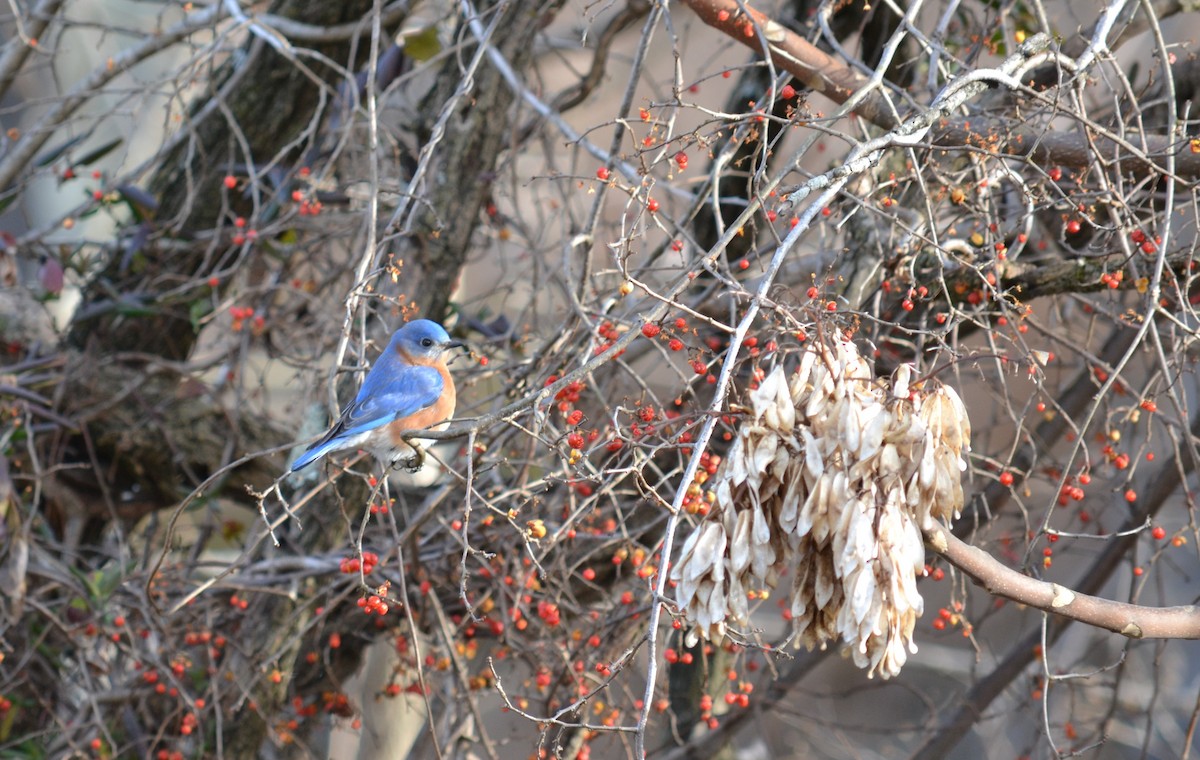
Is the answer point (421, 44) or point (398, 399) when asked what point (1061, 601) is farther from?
point (421, 44)

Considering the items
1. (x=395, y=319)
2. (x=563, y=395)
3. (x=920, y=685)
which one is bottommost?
(x=920, y=685)

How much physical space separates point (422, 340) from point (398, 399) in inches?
8.3

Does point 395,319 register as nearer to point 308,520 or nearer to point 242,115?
point 308,520

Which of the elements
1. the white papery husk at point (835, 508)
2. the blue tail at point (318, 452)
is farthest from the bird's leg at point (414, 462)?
the white papery husk at point (835, 508)

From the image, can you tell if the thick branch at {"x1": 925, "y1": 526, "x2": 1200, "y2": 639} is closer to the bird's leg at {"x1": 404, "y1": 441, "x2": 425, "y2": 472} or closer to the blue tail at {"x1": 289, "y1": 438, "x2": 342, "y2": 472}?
the bird's leg at {"x1": 404, "y1": 441, "x2": 425, "y2": 472}

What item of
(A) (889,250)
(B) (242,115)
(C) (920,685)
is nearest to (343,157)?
(B) (242,115)

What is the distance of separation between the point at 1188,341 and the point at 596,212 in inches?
52.4

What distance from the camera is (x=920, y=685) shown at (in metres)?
7.47

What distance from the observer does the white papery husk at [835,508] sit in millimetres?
1760

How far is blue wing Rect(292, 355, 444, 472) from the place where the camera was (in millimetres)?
3008

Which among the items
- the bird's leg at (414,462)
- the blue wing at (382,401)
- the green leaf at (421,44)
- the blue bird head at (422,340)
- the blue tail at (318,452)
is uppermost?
the green leaf at (421,44)

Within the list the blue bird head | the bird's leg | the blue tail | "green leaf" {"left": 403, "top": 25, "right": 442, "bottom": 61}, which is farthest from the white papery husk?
"green leaf" {"left": 403, "top": 25, "right": 442, "bottom": 61}

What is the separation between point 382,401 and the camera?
10.2 feet

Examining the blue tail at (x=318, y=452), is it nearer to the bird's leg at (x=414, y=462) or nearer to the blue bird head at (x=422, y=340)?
the bird's leg at (x=414, y=462)
